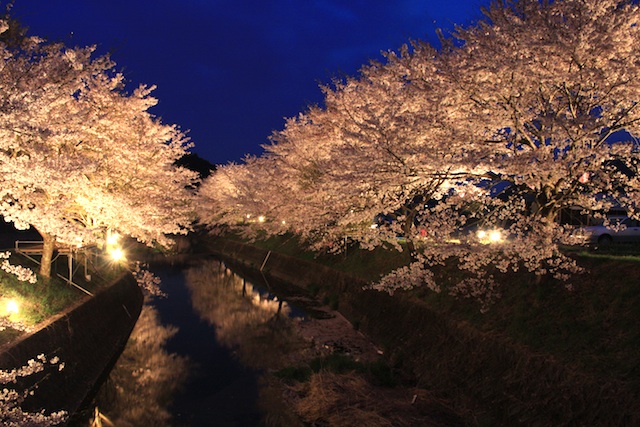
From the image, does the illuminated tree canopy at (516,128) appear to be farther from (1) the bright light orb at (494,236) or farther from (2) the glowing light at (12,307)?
(2) the glowing light at (12,307)

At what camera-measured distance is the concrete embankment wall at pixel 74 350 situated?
10414 millimetres

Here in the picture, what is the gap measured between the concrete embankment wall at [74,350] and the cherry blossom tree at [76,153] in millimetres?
2374

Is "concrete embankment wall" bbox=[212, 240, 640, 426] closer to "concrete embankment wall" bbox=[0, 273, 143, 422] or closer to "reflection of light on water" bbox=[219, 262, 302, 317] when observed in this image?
"reflection of light on water" bbox=[219, 262, 302, 317]

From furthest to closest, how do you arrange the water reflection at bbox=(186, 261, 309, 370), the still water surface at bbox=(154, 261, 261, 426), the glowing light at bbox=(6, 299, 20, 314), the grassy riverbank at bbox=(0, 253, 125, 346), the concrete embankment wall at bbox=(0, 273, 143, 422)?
the water reflection at bbox=(186, 261, 309, 370) < the still water surface at bbox=(154, 261, 261, 426) < the glowing light at bbox=(6, 299, 20, 314) < the grassy riverbank at bbox=(0, 253, 125, 346) < the concrete embankment wall at bbox=(0, 273, 143, 422)

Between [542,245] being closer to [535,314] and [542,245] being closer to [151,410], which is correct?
[535,314]

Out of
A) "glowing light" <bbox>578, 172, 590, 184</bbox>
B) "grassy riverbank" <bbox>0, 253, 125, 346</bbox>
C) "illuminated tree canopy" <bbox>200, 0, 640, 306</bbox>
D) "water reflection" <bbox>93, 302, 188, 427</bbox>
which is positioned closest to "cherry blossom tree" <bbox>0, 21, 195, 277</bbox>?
"grassy riverbank" <bbox>0, 253, 125, 346</bbox>

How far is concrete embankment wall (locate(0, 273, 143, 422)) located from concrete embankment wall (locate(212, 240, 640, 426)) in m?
9.21

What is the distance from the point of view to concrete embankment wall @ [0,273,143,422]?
34.2 ft

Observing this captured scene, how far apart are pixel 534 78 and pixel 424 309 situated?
8105mm

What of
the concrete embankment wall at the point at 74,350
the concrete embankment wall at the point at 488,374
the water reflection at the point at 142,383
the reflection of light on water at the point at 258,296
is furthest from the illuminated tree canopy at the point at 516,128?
the reflection of light on water at the point at 258,296

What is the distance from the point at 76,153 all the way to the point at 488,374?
47.9 feet

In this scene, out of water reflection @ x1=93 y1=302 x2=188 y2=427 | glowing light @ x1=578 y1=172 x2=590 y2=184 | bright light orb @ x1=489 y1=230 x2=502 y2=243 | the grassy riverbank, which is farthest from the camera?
bright light orb @ x1=489 y1=230 x2=502 y2=243

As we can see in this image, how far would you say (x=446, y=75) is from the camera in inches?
497

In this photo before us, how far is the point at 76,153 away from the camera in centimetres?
1616
